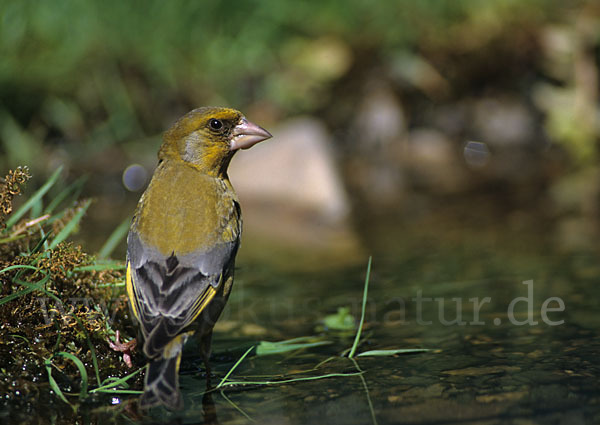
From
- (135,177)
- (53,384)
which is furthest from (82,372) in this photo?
(135,177)

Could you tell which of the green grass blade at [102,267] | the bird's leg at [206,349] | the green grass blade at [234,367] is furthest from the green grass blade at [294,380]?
the green grass blade at [102,267]

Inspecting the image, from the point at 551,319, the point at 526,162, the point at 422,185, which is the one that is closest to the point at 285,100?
the point at 422,185

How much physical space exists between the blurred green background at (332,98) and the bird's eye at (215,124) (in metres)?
3.10

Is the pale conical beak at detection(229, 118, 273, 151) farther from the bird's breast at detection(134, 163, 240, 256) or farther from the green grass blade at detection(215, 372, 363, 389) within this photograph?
the green grass blade at detection(215, 372, 363, 389)

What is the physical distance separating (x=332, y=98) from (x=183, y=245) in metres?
6.64

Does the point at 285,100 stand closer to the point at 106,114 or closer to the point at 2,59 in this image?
the point at 106,114

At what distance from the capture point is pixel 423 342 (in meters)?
4.26

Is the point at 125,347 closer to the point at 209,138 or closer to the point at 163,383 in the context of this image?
the point at 163,383

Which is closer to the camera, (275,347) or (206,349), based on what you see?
(206,349)

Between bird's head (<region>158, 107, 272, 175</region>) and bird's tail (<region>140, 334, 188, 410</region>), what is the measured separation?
54.2 inches

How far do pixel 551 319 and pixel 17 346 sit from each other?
262 centimetres

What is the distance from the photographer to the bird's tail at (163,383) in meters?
3.09

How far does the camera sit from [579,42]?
9.83 metres

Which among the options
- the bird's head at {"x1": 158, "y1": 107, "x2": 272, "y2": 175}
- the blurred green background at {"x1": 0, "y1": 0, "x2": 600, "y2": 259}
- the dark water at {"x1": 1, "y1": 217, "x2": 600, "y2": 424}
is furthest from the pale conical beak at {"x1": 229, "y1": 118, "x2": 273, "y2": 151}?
the blurred green background at {"x1": 0, "y1": 0, "x2": 600, "y2": 259}
